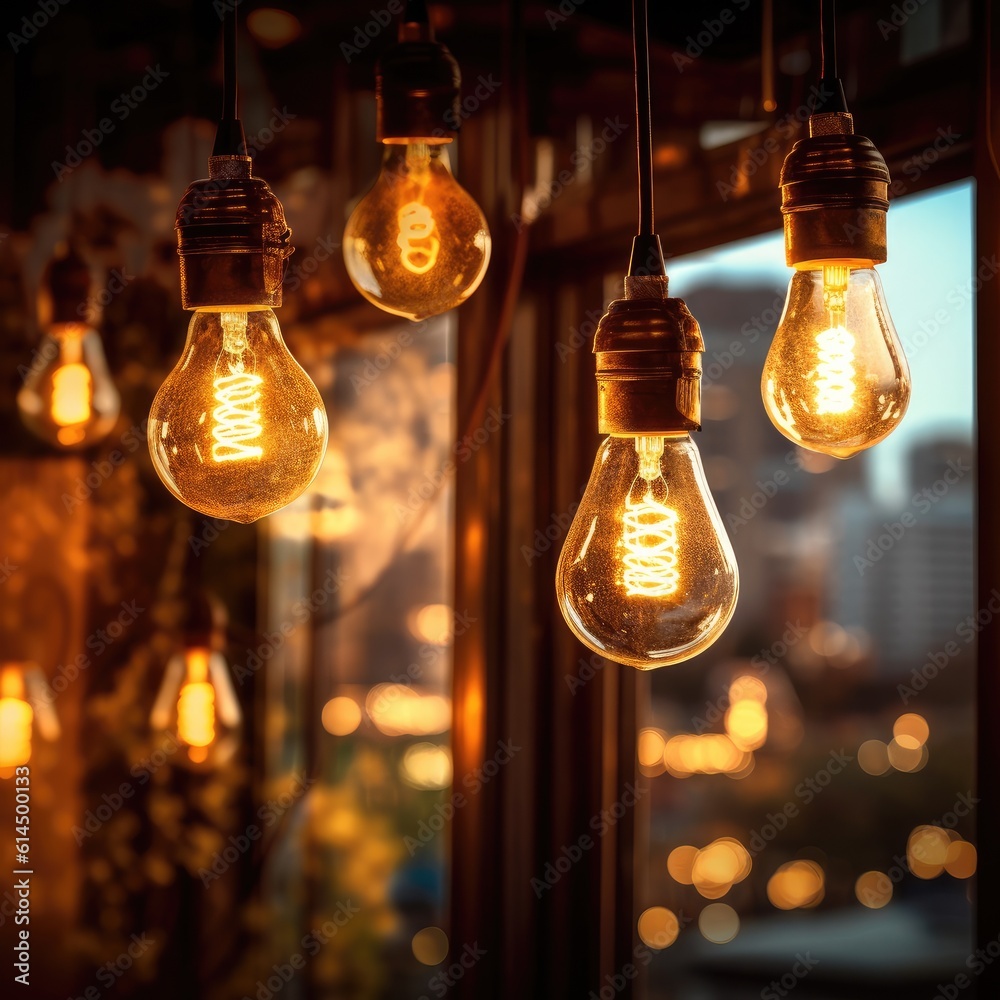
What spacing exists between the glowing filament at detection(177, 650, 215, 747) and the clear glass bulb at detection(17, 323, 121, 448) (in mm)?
428

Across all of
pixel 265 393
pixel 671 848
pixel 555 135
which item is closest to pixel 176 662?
pixel 555 135

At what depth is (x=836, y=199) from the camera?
0.64 metres

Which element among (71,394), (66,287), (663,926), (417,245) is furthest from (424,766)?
(417,245)

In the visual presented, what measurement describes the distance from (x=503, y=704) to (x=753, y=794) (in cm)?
302

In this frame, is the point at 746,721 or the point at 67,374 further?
the point at 746,721

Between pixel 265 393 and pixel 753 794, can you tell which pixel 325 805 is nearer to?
pixel 265 393

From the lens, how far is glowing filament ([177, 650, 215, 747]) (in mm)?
2096

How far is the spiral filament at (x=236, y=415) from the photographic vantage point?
2.15 ft

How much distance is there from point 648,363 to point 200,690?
1.66m

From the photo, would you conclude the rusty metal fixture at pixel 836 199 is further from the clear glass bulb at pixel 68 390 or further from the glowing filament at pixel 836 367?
the clear glass bulb at pixel 68 390

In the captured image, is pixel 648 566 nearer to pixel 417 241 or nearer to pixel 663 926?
pixel 417 241

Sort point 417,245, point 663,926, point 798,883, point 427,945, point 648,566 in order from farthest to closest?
point 798,883 → point 663,926 → point 427,945 → point 417,245 → point 648,566

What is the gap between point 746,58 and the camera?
1552 millimetres

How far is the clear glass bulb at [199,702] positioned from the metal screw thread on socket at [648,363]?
158cm
